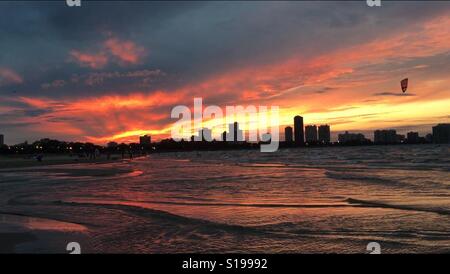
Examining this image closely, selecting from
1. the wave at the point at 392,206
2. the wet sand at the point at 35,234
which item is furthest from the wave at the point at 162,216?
the wave at the point at 392,206

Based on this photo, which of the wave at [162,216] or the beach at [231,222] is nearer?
the beach at [231,222]

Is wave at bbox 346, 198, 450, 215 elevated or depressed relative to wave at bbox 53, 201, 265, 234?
depressed

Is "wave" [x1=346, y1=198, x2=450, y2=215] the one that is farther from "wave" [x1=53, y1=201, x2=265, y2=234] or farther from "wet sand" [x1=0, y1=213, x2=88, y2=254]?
"wet sand" [x1=0, y1=213, x2=88, y2=254]

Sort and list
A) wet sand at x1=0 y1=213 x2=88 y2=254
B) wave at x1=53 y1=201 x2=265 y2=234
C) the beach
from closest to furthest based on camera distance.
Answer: wet sand at x1=0 y1=213 x2=88 y2=254 → the beach → wave at x1=53 y1=201 x2=265 y2=234

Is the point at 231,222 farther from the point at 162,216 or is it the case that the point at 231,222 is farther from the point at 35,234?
the point at 35,234

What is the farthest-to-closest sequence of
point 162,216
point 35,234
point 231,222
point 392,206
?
point 392,206
point 162,216
point 231,222
point 35,234

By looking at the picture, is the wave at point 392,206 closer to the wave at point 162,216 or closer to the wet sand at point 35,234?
the wave at point 162,216

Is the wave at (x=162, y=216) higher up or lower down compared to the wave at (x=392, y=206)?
higher up

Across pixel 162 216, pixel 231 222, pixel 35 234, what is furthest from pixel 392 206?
pixel 35 234

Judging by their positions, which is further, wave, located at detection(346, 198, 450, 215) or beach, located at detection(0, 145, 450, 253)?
wave, located at detection(346, 198, 450, 215)

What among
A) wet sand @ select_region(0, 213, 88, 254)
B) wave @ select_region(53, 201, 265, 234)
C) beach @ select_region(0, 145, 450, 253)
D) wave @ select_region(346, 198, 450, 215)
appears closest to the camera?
wet sand @ select_region(0, 213, 88, 254)

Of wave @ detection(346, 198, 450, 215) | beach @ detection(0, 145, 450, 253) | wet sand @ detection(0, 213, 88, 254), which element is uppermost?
wet sand @ detection(0, 213, 88, 254)

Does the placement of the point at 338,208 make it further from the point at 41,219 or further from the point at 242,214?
the point at 41,219

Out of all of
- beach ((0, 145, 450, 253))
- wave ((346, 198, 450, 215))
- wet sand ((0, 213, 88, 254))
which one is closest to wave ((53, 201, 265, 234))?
beach ((0, 145, 450, 253))
